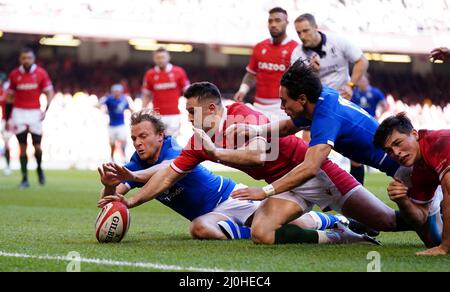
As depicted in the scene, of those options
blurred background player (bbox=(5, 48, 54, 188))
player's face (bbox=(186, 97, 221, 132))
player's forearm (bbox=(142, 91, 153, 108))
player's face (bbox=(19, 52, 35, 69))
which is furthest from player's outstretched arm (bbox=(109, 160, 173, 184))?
player's forearm (bbox=(142, 91, 153, 108))

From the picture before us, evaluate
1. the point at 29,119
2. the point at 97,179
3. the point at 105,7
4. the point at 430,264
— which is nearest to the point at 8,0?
the point at 105,7

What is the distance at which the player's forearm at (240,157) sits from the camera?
676cm

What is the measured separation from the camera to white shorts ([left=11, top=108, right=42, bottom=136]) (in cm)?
1578

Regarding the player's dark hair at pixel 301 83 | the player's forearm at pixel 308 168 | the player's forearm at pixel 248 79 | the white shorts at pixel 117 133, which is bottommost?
the white shorts at pixel 117 133

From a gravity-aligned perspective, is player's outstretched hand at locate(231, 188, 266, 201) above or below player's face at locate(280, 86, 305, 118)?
below

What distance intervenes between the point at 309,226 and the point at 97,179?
37.4 ft

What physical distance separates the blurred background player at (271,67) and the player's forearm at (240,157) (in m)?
4.90

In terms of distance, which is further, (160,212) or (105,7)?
(105,7)

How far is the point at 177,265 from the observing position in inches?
219

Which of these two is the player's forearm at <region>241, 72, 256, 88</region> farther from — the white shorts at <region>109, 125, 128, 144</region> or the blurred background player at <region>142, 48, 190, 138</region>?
the white shorts at <region>109, 125, 128, 144</region>

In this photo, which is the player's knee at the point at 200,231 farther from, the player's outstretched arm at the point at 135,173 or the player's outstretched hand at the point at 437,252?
the player's outstretched hand at the point at 437,252

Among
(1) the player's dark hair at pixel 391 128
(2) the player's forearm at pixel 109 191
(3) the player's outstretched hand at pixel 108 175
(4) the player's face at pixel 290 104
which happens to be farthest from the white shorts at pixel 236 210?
(1) the player's dark hair at pixel 391 128

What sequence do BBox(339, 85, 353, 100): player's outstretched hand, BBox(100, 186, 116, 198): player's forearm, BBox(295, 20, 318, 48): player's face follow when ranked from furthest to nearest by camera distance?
BBox(295, 20, 318, 48): player's face → BBox(339, 85, 353, 100): player's outstretched hand → BBox(100, 186, 116, 198): player's forearm
